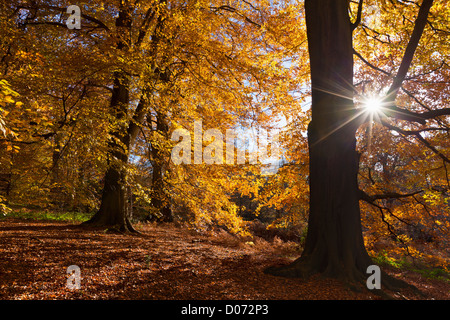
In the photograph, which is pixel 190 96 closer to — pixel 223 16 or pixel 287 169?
pixel 223 16

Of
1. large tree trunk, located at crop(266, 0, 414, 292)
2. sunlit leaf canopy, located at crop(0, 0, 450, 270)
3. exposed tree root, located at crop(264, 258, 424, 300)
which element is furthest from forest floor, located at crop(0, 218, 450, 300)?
sunlit leaf canopy, located at crop(0, 0, 450, 270)

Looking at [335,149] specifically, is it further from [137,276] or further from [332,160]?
[137,276]

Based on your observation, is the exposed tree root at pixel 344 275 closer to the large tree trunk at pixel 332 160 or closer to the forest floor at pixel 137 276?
the large tree trunk at pixel 332 160

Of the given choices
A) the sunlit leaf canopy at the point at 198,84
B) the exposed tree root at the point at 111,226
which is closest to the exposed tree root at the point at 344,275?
the sunlit leaf canopy at the point at 198,84

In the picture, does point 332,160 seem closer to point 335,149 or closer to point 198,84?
point 335,149

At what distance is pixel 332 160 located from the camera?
16.4 ft

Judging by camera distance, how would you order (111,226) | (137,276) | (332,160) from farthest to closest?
1. (111,226)
2. (332,160)
3. (137,276)

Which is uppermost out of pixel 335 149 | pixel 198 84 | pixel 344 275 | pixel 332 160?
pixel 198 84

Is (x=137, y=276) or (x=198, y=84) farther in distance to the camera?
(x=198, y=84)

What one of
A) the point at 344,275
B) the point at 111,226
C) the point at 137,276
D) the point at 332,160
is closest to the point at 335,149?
the point at 332,160

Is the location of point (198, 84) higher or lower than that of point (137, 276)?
higher

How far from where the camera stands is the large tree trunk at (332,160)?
15.7 feet

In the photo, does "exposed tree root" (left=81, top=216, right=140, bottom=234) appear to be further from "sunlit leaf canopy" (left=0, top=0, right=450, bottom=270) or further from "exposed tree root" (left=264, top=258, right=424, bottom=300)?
"exposed tree root" (left=264, top=258, right=424, bottom=300)

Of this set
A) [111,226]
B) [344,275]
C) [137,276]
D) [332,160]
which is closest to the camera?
[137,276]
